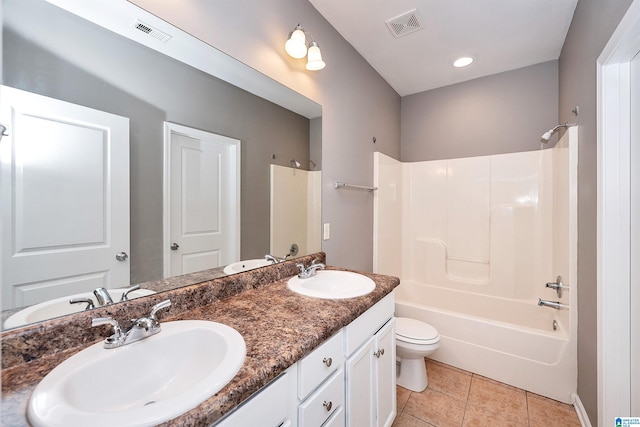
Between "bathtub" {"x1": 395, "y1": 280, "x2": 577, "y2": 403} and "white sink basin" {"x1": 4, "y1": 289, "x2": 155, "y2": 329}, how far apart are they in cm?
213

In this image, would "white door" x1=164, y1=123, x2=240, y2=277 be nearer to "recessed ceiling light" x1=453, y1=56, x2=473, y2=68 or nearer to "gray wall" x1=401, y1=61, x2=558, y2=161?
"recessed ceiling light" x1=453, y1=56, x2=473, y2=68

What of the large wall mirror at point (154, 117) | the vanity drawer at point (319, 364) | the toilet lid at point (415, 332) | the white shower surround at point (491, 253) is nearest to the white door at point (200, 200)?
the large wall mirror at point (154, 117)

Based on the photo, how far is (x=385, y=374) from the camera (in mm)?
1353

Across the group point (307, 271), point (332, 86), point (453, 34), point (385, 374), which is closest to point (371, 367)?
point (385, 374)

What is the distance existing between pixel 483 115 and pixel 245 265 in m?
2.63

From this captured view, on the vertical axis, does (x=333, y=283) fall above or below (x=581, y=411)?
above

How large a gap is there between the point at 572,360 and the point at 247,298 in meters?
2.16

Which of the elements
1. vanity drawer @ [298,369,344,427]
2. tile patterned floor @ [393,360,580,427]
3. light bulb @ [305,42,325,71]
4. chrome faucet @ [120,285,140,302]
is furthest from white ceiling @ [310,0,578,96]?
tile patterned floor @ [393,360,580,427]

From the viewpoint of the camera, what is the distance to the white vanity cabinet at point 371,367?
1.04 m

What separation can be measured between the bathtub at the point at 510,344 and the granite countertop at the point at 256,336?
3.76 ft

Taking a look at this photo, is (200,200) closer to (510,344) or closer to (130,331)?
(130,331)

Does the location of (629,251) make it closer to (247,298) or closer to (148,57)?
(247,298)

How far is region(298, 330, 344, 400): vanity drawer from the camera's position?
780 millimetres

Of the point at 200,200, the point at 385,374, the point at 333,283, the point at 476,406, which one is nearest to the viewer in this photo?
the point at 200,200
